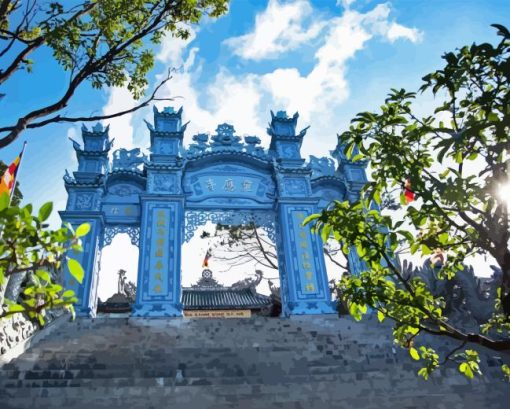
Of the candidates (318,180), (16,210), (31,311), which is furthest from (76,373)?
(318,180)

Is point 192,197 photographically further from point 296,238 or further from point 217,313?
point 217,313

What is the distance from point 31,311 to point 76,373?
13.6ft

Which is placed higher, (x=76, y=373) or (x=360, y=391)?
(x=76, y=373)

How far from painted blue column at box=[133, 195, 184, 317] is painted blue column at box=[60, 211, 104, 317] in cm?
123

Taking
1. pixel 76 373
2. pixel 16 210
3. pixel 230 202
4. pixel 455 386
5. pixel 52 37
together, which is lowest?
pixel 455 386

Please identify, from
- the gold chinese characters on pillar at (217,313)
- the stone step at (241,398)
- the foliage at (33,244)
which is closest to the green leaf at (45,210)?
the foliage at (33,244)

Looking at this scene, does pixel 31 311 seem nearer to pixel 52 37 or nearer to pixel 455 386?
pixel 52 37

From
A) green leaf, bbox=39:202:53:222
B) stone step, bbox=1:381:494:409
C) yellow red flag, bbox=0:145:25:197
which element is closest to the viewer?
green leaf, bbox=39:202:53:222

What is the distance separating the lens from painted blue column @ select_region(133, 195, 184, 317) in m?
10.2

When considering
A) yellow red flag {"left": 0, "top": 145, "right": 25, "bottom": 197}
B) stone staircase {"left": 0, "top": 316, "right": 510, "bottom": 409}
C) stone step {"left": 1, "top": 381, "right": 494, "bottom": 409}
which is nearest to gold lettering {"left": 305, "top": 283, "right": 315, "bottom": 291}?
stone staircase {"left": 0, "top": 316, "right": 510, "bottom": 409}

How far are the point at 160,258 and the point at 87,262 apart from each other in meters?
1.85

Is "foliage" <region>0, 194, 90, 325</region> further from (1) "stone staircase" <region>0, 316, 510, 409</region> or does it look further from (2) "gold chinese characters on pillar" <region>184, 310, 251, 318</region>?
(2) "gold chinese characters on pillar" <region>184, 310, 251, 318</region>

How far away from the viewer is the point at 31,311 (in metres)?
2.03

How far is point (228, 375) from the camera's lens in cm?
582
